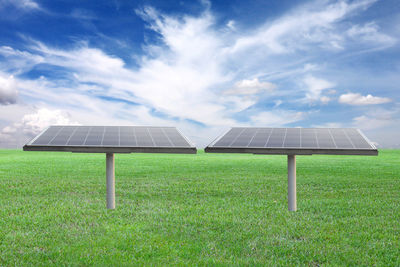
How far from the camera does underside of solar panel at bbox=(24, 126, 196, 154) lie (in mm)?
8719

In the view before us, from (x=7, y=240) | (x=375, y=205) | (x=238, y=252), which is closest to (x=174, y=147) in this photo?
(x=238, y=252)

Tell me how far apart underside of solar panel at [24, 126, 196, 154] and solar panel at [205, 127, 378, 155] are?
1.08 m

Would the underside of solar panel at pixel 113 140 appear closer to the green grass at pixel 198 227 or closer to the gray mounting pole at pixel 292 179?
the green grass at pixel 198 227

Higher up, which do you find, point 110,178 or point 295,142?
point 295,142

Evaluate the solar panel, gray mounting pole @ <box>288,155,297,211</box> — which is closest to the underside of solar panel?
the solar panel

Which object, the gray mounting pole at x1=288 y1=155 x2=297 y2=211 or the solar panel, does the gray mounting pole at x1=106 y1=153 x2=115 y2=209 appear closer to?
the solar panel

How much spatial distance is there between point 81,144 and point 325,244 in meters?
6.37

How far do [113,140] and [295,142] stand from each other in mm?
4863

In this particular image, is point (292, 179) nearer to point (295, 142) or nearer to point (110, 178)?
point (295, 142)

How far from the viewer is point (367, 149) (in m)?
8.37

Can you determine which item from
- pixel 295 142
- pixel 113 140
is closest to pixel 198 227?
pixel 113 140

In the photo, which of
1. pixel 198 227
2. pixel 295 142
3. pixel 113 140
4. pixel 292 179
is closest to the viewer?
pixel 198 227

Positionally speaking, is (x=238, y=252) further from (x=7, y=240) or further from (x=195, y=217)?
(x=7, y=240)

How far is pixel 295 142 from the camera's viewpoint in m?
9.20
